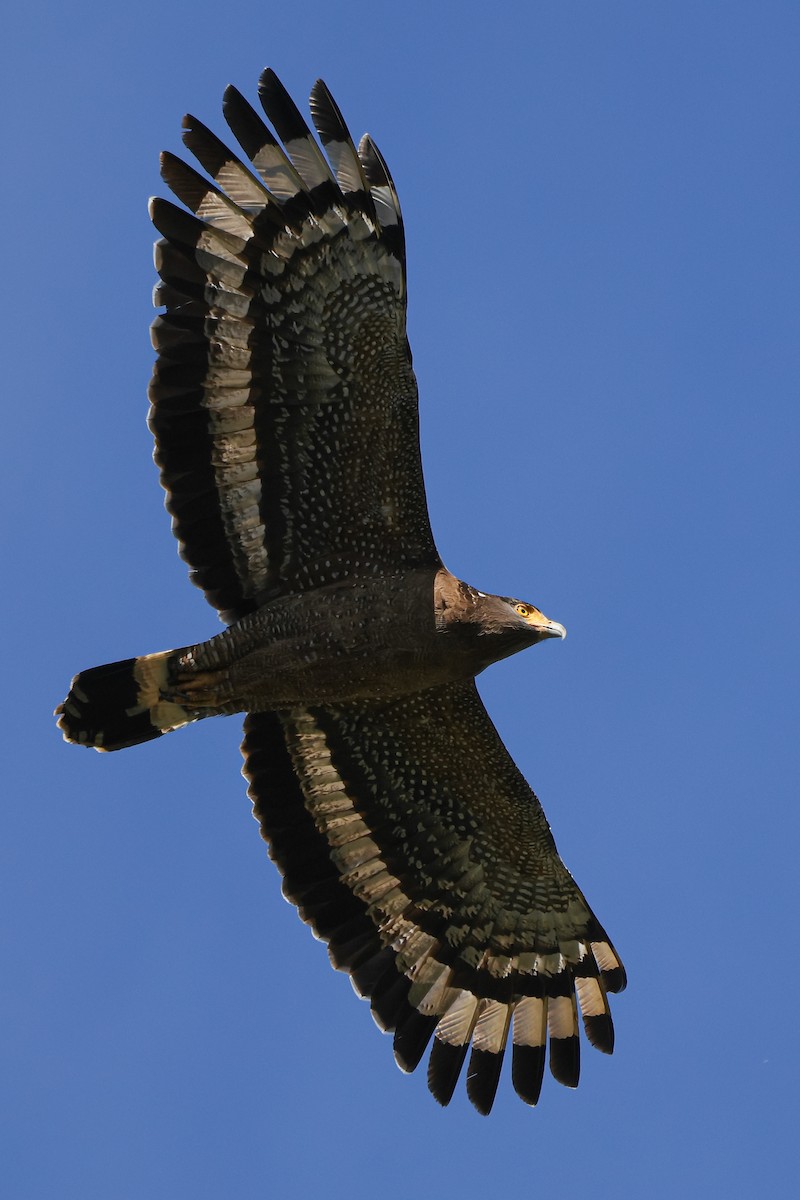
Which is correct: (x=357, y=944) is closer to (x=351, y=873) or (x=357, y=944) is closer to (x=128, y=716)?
(x=351, y=873)

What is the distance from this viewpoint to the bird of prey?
11.7 meters

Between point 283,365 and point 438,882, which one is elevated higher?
point 283,365

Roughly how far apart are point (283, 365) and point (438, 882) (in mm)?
4138

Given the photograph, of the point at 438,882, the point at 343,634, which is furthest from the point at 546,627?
the point at 438,882

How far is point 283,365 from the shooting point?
11.9m

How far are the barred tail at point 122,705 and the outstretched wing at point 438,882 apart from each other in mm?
907

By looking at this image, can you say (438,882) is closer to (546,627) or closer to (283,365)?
(546,627)

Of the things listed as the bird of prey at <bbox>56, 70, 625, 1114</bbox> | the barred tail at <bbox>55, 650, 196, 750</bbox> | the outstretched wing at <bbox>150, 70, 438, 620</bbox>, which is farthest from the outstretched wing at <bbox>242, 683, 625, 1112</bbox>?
the outstretched wing at <bbox>150, 70, 438, 620</bbox>

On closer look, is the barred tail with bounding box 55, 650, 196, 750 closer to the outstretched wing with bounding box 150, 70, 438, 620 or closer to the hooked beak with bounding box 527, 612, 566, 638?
the outstretched wing with bounding box 150, 70, 438, 620

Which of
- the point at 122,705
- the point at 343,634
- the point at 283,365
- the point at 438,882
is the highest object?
the point at 283,365

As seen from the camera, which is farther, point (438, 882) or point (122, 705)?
point (438, 882)

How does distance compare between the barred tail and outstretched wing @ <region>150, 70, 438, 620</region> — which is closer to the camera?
outstretched wing @ <region>150, 70, 438, 620</region>

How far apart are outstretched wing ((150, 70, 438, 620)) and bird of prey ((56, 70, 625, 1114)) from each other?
15 millimetres

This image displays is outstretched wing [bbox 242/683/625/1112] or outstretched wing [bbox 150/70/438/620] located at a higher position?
outstretched wing [bbox 150/70/438/620]
